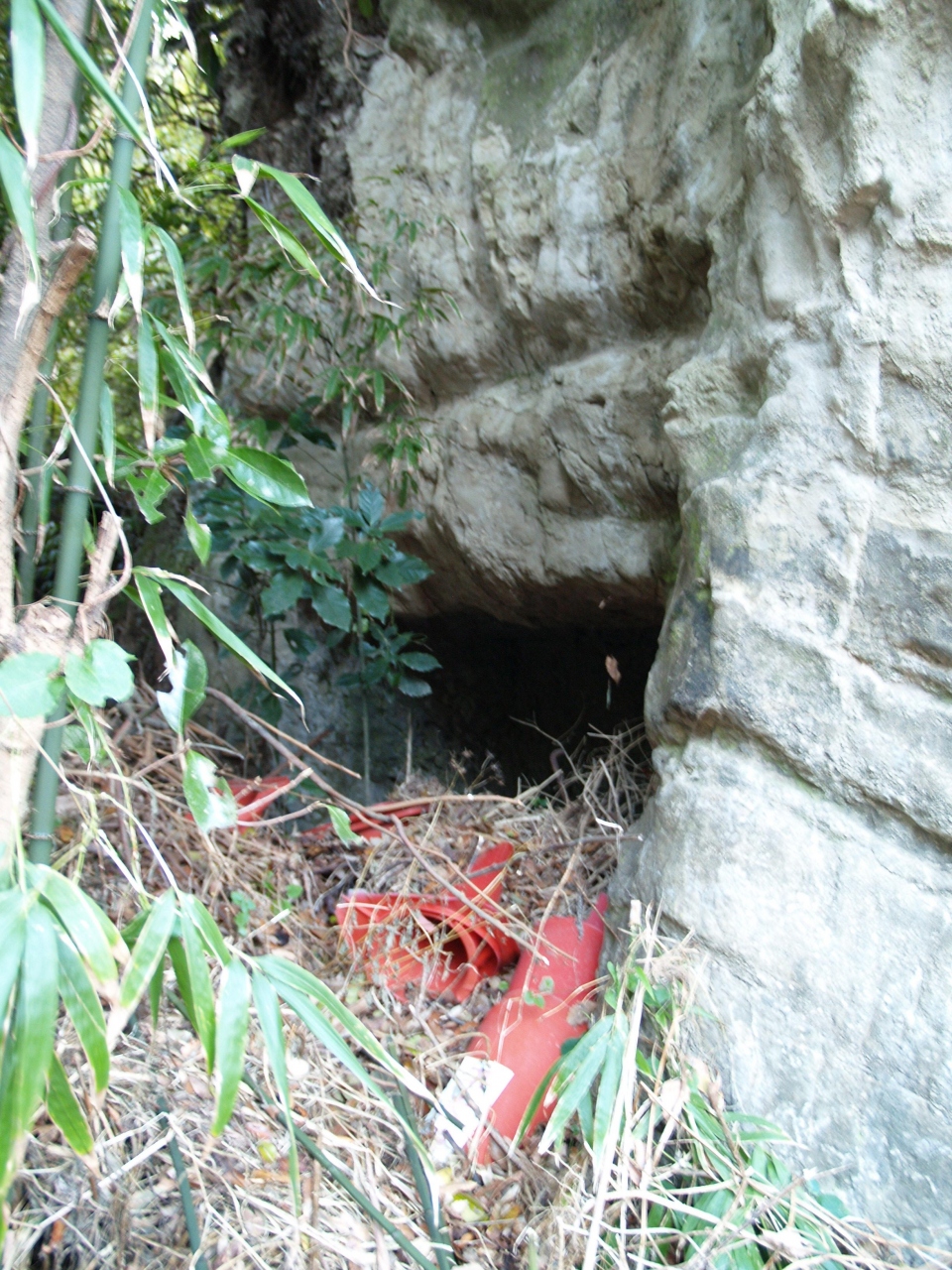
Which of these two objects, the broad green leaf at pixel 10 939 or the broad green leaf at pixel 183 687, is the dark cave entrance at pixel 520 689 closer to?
the broad green leaf at pixel 183 687

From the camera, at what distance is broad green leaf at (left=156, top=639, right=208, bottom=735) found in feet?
2.76

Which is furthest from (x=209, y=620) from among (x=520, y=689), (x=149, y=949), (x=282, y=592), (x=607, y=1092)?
(x=520, y=689)

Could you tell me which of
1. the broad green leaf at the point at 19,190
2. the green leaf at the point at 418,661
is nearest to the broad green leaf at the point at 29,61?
the broad green leaf at the point at 19,190

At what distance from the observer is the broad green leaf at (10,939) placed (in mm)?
613

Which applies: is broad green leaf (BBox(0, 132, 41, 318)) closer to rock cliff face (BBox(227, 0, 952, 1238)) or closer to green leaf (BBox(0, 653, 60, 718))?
green leaf (BBox(0, 653, 60, 718))

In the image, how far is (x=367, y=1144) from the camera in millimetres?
1116

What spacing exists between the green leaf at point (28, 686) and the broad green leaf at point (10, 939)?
14cm

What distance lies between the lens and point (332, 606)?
1.95m

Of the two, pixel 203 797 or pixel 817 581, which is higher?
pixel 817 581

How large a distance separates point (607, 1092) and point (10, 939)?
0.67 metres

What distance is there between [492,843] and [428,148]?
1.66 m

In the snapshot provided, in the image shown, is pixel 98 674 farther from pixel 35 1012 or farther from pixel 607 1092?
pixel 607 1092

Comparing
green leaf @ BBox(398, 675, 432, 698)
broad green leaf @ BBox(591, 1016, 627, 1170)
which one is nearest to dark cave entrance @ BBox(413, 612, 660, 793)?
green leaf @ BBox(398, 675, 432, 698)

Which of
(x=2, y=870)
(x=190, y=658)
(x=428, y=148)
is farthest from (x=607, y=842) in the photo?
(x=428, y=148)
